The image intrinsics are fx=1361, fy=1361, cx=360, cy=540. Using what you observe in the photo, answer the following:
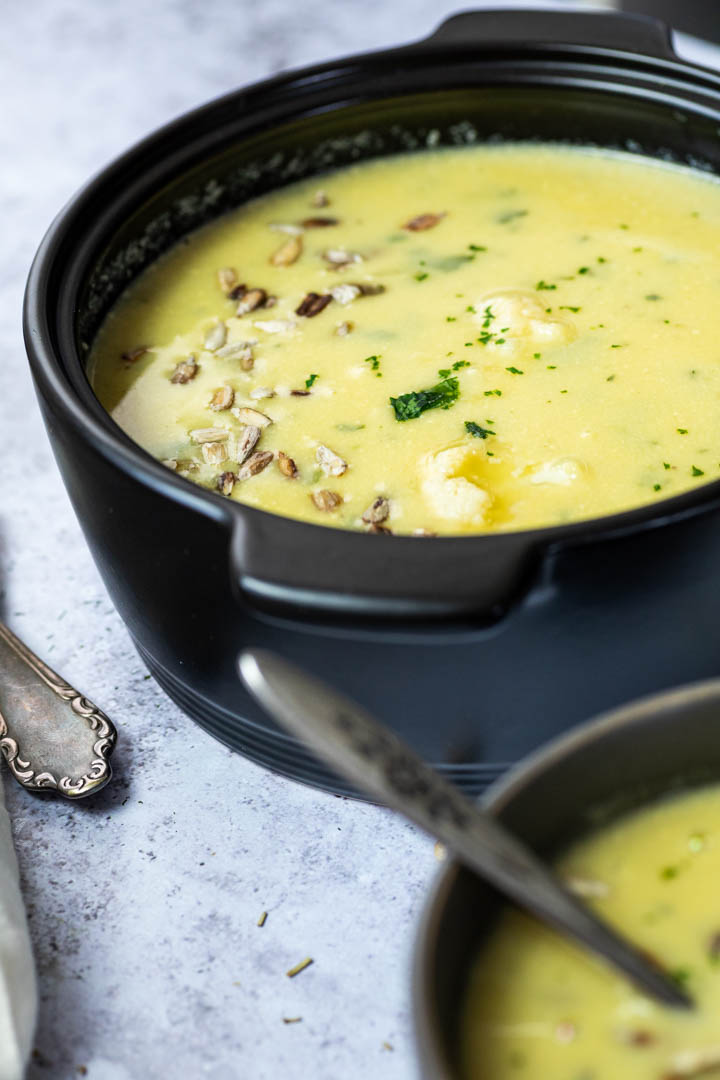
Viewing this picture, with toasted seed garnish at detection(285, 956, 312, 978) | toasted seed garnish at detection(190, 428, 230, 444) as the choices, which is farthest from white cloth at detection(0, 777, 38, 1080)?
toasted seed garnish at detection(190, 428, 230, 444)

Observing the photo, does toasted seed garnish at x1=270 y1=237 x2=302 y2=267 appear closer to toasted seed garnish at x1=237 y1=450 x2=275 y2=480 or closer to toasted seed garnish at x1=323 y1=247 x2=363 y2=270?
toasted seed garnish at x1=323 y1=247 x2=363 y2=270

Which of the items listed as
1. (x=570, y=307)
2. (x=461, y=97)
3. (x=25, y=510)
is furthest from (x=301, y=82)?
(x=25, y=510)

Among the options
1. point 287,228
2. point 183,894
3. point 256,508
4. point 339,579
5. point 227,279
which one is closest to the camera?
point 339,579

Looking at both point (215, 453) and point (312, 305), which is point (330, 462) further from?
point (312, 305)

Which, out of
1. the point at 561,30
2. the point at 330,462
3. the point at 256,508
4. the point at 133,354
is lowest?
the point at 133,354

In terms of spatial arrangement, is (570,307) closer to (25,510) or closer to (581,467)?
(581,467)

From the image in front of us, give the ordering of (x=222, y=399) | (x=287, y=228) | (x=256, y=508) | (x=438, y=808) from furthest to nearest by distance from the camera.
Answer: (x=287, y=228), (x=222, y=399), (x=256, y=508), (x=438, y=808)

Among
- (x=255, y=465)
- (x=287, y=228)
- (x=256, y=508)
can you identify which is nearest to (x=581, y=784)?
(x=256, y=508)

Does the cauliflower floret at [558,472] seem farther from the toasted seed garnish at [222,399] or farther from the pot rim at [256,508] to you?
the toasted seed garnish at [222,399]

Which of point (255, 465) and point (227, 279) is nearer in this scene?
point (255, 465)
